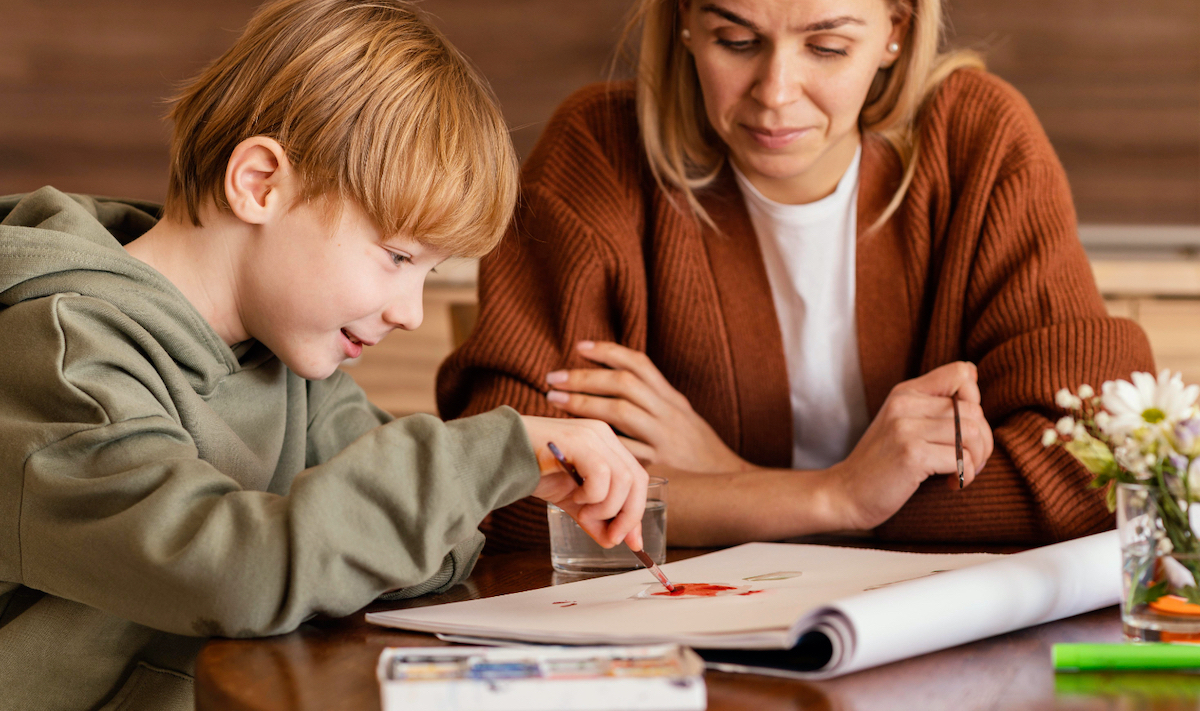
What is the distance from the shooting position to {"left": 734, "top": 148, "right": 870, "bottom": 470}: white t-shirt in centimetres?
137

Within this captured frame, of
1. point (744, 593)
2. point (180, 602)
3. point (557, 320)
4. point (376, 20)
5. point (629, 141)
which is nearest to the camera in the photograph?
point (180, 602)

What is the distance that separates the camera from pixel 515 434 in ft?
2.41

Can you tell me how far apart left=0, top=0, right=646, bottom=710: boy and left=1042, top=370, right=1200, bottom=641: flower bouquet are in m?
0.33

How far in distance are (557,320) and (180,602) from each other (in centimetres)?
65

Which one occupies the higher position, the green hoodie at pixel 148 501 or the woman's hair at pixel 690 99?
the woman's hair at pixel 690 99

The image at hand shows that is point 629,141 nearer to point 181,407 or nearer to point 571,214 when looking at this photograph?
point 571,214

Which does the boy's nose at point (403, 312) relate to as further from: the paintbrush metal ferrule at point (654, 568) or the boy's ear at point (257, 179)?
the paintbrush metal ferrule at point (654, 568)

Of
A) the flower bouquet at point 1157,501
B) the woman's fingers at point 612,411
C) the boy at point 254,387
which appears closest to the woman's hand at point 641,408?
the woman's fingers at point 612,411

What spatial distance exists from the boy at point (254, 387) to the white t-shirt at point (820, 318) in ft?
1.58

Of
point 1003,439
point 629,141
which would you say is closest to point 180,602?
point 1003,439

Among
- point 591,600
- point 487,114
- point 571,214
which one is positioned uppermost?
point 487,114

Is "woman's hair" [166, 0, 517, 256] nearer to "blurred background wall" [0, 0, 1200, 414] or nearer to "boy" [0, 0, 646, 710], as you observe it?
"boy" [0, 0, 646, 710]

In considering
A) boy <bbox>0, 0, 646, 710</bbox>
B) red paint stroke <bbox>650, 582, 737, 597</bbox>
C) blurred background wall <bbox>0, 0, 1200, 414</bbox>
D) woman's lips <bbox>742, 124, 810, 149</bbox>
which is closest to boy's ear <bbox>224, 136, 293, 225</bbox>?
boy <bbox>0, 0, 646, 710</bbox>

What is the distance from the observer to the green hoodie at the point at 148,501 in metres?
0.66
